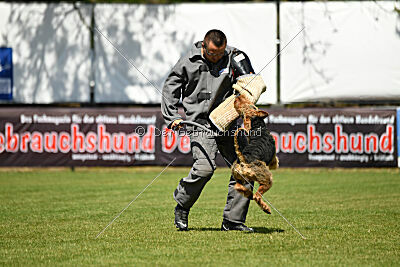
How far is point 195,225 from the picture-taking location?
915cm

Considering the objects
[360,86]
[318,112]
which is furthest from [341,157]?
[360,86]

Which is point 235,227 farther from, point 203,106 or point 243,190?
point 203,106

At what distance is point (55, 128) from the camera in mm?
18734

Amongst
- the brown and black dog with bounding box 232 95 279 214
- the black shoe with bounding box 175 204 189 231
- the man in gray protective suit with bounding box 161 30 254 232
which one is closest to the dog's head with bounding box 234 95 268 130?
the brown and black dog with bounding box 232 95 279 214

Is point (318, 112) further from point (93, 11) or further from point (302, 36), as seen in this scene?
point (93, 11)

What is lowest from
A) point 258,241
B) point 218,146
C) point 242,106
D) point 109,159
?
point 109,159

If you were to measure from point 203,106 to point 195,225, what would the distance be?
161cm

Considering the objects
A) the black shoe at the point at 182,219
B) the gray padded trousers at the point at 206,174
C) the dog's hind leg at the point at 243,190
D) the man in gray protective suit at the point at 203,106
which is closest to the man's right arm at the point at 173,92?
the man in gray protective suit at the point at 203,106

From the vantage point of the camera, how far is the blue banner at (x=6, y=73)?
21.4 meters

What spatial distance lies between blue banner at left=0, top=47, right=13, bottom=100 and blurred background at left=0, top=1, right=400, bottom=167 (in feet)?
0.10

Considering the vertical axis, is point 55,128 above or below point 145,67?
below

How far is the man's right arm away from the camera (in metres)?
8.48

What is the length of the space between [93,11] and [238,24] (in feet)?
14.0

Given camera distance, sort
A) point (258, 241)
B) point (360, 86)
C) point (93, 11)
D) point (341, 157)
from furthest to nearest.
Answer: point (93, 11)
point (360, 86)
point (341, 157)
point (258, 241)
